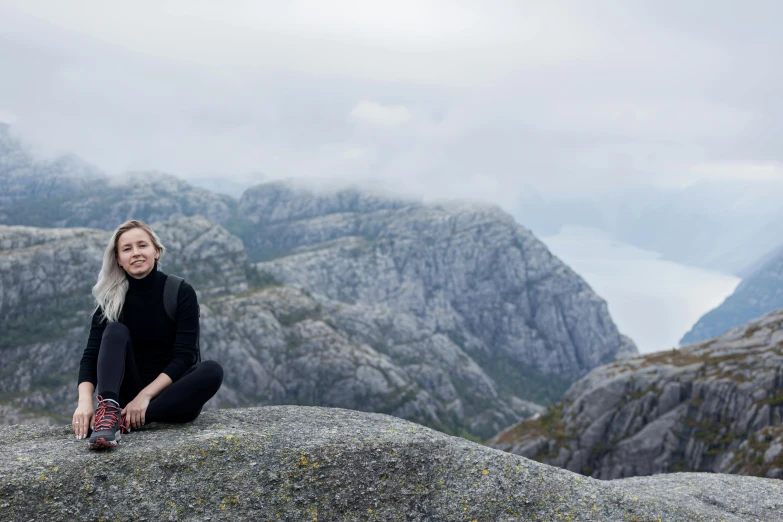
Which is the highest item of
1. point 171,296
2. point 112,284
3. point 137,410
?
point 112,284

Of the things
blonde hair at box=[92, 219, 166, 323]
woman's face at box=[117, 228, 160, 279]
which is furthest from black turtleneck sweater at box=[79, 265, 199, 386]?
woman's face at box=[117, 228, 160, 279]

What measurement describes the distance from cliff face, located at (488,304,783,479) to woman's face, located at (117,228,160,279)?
359ft

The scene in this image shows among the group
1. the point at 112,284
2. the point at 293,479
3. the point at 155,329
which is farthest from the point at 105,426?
the point at 293,479

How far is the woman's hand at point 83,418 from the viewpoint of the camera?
13.8 metres

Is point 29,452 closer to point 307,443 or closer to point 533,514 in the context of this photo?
point 307,443

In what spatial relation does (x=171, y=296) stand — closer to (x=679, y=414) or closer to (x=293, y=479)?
(x=293, y=479)

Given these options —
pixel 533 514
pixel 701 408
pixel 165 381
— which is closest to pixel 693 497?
pixel 533 514

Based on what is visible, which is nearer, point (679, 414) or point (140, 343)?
point (140, 343)

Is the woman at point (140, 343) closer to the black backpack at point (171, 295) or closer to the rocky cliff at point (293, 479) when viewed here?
the black backpack at point (171, 295)

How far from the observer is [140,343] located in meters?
14.9

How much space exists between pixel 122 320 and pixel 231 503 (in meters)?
6.10

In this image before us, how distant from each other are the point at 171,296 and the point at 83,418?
398cm

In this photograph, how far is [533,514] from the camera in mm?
15680

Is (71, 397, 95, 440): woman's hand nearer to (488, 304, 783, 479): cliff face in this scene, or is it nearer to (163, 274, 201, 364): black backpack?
(163, 274, 201, 364): black backpack
